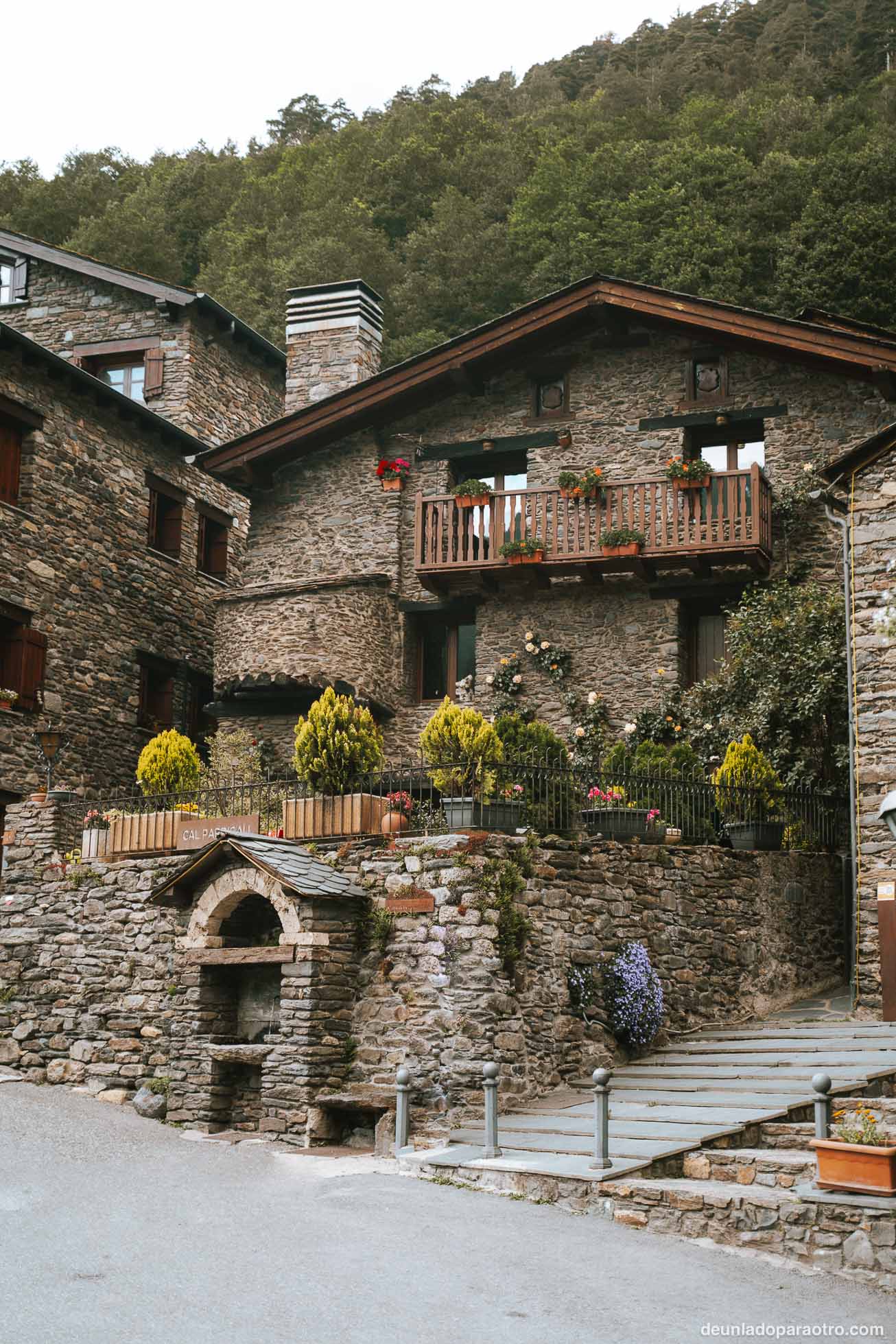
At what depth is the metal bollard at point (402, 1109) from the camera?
39.6 ft

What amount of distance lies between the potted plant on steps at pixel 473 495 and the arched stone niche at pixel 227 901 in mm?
7815

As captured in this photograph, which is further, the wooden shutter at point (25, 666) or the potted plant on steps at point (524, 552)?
the wooden shutter at point (25, 666)

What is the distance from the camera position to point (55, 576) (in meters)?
21.3

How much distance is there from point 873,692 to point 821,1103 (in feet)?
20.9

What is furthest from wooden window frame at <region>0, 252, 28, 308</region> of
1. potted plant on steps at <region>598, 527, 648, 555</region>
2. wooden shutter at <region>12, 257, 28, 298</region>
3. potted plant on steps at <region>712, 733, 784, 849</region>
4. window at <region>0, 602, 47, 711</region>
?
potted plant on steps at <region>712, 733, 784, 849</region>

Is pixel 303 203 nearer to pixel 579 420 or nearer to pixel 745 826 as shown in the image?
pixel 579 420

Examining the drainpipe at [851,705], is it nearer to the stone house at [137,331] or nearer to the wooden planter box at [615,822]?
the wooden planter box at [615,822]

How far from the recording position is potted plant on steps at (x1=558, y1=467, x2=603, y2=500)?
19.8 metres

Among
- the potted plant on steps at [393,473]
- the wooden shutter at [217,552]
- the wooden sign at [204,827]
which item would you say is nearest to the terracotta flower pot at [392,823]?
the wooden sign at [204,827]

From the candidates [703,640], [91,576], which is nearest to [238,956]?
[703,640]

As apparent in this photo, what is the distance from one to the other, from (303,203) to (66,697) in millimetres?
21252

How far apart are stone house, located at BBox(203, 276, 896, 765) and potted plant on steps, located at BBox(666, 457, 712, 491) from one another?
15 cm

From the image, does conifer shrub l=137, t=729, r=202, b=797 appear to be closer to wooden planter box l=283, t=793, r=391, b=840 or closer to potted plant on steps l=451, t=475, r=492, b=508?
wooden planter box l=283, t=793, r=391, b=840

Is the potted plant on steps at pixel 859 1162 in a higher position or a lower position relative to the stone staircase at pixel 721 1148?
higher
